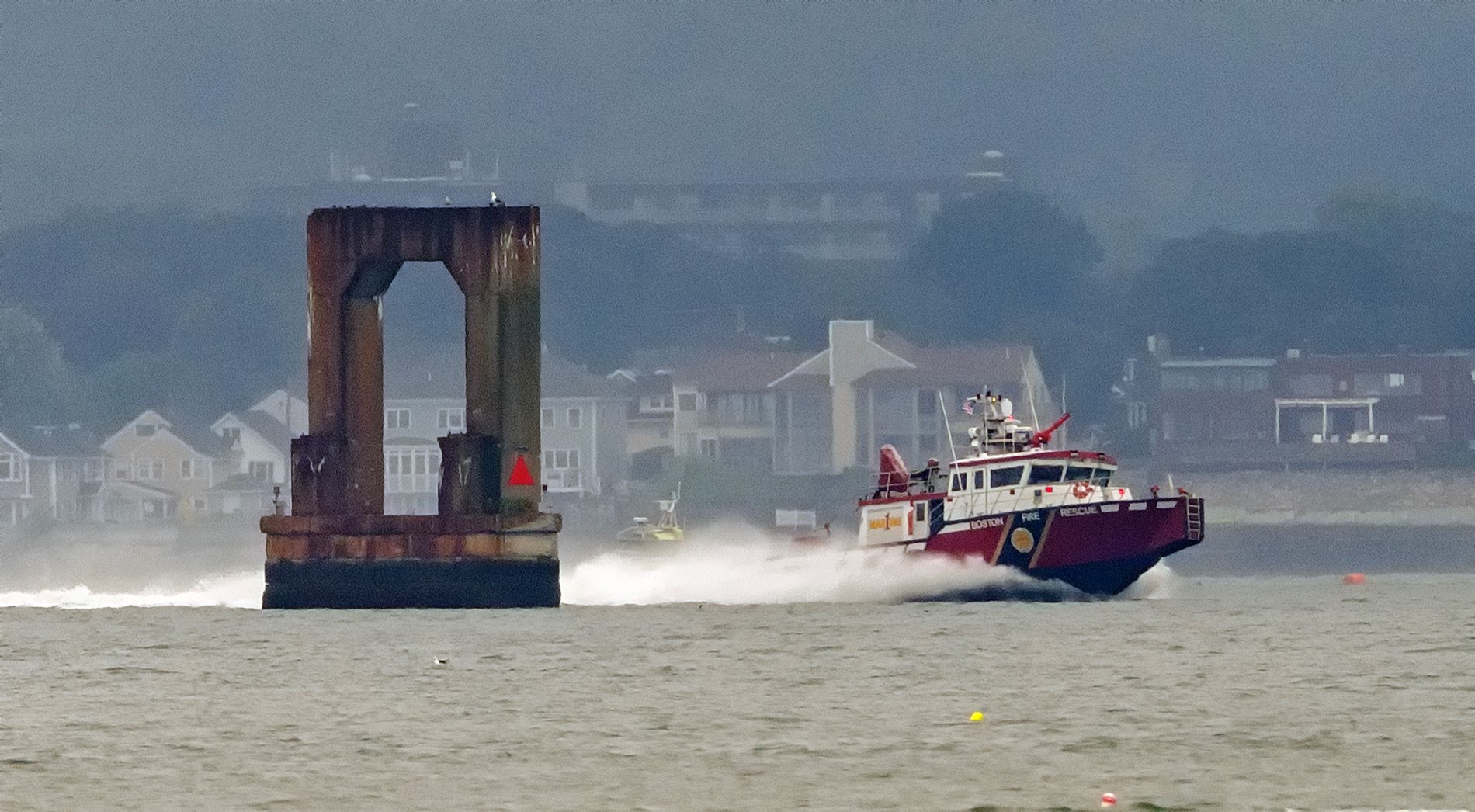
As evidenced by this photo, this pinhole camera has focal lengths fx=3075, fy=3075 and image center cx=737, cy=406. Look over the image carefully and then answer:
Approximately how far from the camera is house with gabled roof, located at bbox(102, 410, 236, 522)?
586ft

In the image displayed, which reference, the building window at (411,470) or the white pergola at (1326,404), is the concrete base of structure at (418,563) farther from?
the white pergola at (1326,404)

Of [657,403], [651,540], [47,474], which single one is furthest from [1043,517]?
[47,474]

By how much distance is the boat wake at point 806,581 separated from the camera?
245 ft

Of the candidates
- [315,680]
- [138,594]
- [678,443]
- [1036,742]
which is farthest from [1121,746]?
[678,443]

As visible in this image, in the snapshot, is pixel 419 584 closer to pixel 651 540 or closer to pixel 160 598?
pixel 160 598

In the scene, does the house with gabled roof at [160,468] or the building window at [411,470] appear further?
the house with gabled roof at [160,468]

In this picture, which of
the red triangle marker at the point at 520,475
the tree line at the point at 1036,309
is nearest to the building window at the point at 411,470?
the tree line at the point at 1036,309

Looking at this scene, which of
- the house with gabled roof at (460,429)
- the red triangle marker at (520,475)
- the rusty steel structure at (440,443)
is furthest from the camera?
the house with gabled roof at (460,429)

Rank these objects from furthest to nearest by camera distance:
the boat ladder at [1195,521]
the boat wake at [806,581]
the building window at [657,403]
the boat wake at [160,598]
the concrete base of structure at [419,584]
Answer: the building window at [657,403] → the boat wake at [160,598] → the boat wake at [806,581] → the boat ladder at [1195,521] → the concrete base of structure at [419,584]

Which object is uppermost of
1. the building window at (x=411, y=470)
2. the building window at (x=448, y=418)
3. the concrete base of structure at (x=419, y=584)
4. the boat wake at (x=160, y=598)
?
the building window at (x=448, y=418)

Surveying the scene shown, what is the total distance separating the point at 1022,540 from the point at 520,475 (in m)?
12.3

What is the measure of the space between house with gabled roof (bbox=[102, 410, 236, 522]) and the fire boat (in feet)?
352

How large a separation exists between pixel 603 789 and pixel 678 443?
139 metres

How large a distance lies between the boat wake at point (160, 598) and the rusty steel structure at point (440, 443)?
932 centimetres
